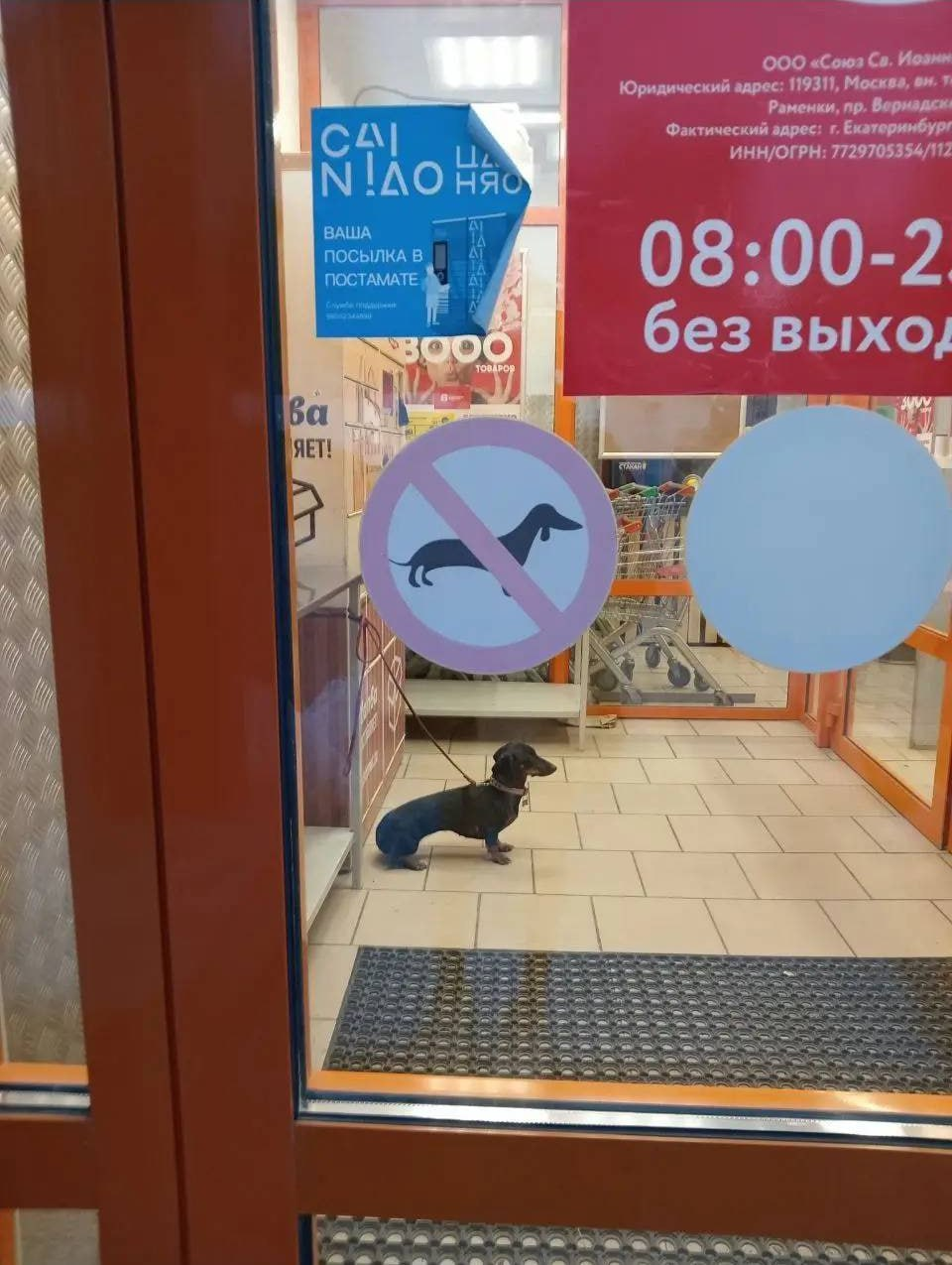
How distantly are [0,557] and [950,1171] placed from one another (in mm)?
1769

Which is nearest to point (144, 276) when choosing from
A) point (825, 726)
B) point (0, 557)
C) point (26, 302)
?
point (26, 302)

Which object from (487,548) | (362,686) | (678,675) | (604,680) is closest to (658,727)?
(604,680)

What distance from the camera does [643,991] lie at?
92.3 inches

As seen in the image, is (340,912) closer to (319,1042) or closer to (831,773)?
(319,1042)

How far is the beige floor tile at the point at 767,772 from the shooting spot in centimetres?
213

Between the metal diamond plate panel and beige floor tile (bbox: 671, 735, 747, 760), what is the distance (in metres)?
1.18

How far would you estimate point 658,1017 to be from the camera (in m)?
2.22

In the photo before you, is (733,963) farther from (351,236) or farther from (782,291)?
(351,236)

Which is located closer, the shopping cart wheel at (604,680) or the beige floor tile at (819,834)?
the shopping cart wheel at (604,680)

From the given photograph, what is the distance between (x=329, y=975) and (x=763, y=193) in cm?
173

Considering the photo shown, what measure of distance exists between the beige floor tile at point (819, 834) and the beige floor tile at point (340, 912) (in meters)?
1.06

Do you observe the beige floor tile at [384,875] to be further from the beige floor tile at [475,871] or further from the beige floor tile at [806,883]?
the beige floor tile at [806,883]

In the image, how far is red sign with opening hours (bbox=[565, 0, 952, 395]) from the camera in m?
1.04

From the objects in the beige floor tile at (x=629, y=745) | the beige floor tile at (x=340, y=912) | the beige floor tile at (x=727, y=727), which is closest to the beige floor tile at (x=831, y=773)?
the beige floor tile at (x=727, y=727)
